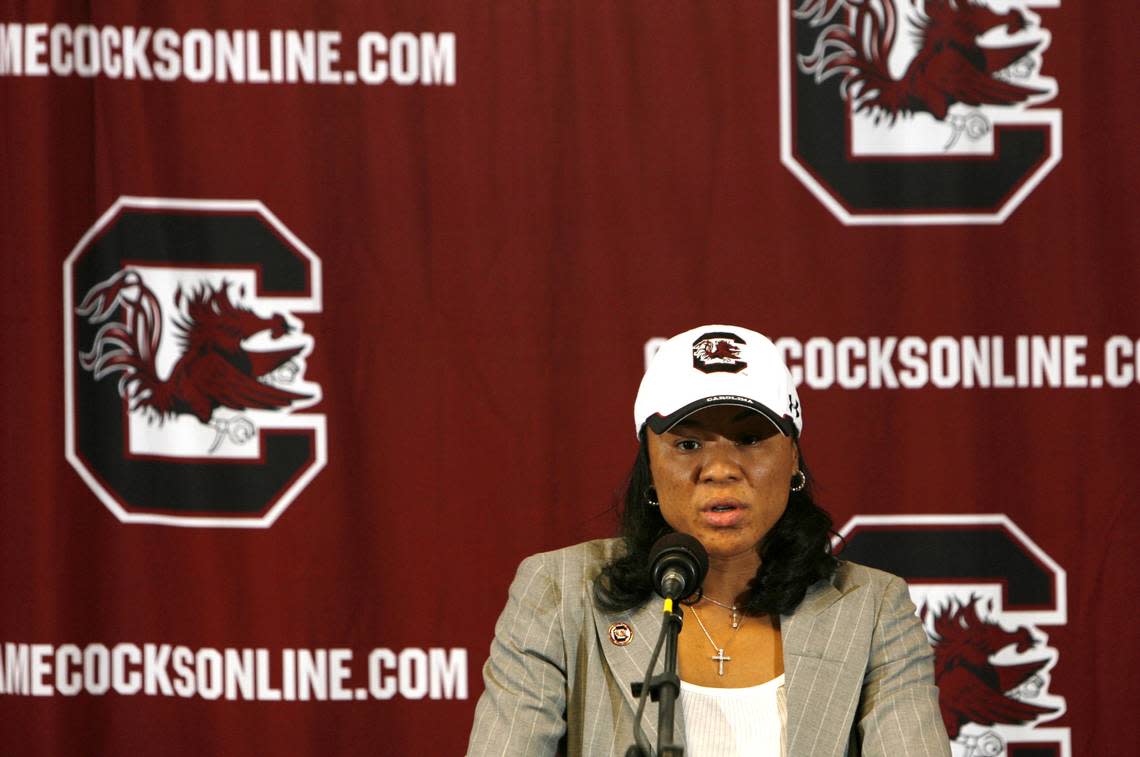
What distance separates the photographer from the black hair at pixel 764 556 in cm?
169

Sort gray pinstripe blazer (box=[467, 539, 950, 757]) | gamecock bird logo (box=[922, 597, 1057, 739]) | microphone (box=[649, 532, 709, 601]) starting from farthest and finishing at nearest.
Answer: gamecock bird logo (box=[922, 597, 1057, 739]) < gray pinstripe blazer (box=[467, 539, 950, 757]) < microphone (box=[649, 532, 709, 601])

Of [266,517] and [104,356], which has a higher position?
[104,356]

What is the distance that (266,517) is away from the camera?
2.51 meters

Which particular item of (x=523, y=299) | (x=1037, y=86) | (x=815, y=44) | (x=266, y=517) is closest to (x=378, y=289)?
(x=523, y=299)

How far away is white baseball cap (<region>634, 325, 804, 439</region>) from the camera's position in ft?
5.24

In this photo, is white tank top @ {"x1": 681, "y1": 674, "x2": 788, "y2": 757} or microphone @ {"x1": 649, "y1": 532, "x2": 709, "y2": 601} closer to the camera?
microphone @ {"x1": 649, "y1": 532, "x2": 709, "y2": 601}

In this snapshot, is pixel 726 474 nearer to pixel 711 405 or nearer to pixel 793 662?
pixel 711 405

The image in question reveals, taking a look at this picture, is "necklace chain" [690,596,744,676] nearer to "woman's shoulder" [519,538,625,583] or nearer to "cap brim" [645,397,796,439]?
Answer: "woman's shoulder" [519,538,625,583]

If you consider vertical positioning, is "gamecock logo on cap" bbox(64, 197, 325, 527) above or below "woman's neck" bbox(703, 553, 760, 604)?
above

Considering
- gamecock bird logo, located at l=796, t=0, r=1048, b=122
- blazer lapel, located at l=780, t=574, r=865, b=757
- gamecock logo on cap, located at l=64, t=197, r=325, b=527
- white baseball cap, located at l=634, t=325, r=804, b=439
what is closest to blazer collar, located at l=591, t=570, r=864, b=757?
blazer lapel, located at l=780, t=574, r=865, b=757

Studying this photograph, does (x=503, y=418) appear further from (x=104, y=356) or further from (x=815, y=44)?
(x=815, y=44)

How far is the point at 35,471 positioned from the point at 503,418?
2.99 ft

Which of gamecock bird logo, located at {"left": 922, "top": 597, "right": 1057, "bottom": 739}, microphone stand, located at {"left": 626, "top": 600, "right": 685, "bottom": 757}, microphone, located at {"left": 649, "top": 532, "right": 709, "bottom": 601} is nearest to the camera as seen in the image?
microphone stand, located at {"left": 626, "top": 600, "right": 685, "bottom": 757}

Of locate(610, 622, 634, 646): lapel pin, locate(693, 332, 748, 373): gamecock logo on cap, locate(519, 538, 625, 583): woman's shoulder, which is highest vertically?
locate(693, 332, 748, 373): gamecock logo on cap
